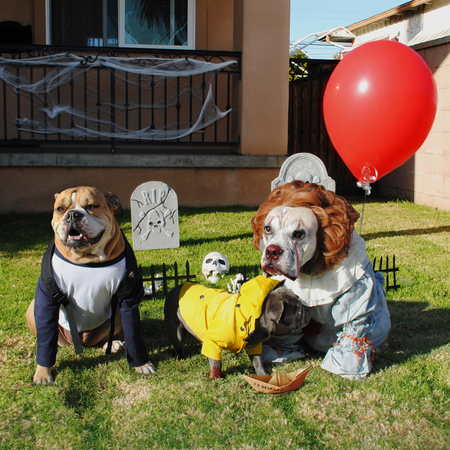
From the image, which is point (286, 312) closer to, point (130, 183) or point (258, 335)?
point (258, 335)

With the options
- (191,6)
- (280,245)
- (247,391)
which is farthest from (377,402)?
(191,6)

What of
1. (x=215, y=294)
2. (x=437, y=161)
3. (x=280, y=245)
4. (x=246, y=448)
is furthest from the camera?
(x=437, y=161)

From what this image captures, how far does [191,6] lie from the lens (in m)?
9.39

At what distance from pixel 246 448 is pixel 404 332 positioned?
75.7 inches

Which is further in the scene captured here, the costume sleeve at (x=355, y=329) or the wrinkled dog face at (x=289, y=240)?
the costume sleeve at (x=355, y=329)

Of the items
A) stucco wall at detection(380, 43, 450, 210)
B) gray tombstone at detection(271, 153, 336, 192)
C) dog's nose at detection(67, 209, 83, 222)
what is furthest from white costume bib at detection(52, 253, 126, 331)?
stucco wall at detection(380, 43, 450, 210)

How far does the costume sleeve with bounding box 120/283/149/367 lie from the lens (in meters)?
2.93

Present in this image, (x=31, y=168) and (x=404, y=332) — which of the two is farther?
(x=31, y=168)

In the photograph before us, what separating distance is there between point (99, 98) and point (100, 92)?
63 cm

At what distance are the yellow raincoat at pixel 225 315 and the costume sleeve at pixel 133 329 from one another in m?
0.31

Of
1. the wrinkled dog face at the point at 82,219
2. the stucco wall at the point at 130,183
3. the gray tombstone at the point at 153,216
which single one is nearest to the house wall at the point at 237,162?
the stucco wall at the point at 130,183

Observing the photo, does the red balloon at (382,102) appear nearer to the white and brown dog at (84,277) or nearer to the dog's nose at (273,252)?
the dog's nose at (273,252)

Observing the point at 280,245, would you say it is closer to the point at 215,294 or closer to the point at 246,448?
the point at 215,294

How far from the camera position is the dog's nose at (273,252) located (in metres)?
2.62
